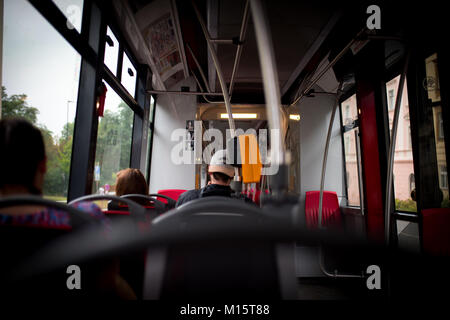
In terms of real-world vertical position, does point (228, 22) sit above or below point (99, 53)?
above

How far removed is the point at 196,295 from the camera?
55 cm

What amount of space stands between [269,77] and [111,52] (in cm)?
339

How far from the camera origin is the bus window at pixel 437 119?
2740mm

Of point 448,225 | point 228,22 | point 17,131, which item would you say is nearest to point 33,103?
point 17,131

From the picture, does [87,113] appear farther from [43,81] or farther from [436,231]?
[436,231]

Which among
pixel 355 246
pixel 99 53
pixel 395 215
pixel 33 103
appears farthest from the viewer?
pixel 395 215

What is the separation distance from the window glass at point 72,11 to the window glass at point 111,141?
99 cm

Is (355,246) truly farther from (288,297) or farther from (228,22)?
(228,22)

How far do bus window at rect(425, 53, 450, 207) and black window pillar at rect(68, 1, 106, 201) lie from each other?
11.5ft

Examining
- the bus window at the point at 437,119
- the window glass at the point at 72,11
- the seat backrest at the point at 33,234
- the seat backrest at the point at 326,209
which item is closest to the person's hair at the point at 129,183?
the window glass at the point at 72,11

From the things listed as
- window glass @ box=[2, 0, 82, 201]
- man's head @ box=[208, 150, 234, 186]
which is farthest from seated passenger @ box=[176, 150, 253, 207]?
window glass @ box=[2, 0, 82, 201]

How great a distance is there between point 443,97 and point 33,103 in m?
3.64

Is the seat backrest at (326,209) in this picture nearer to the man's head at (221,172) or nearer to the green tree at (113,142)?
the man's head at (221,172)

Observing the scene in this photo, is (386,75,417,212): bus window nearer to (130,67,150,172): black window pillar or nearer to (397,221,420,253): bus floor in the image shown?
(397,221,420,253): bus floor
